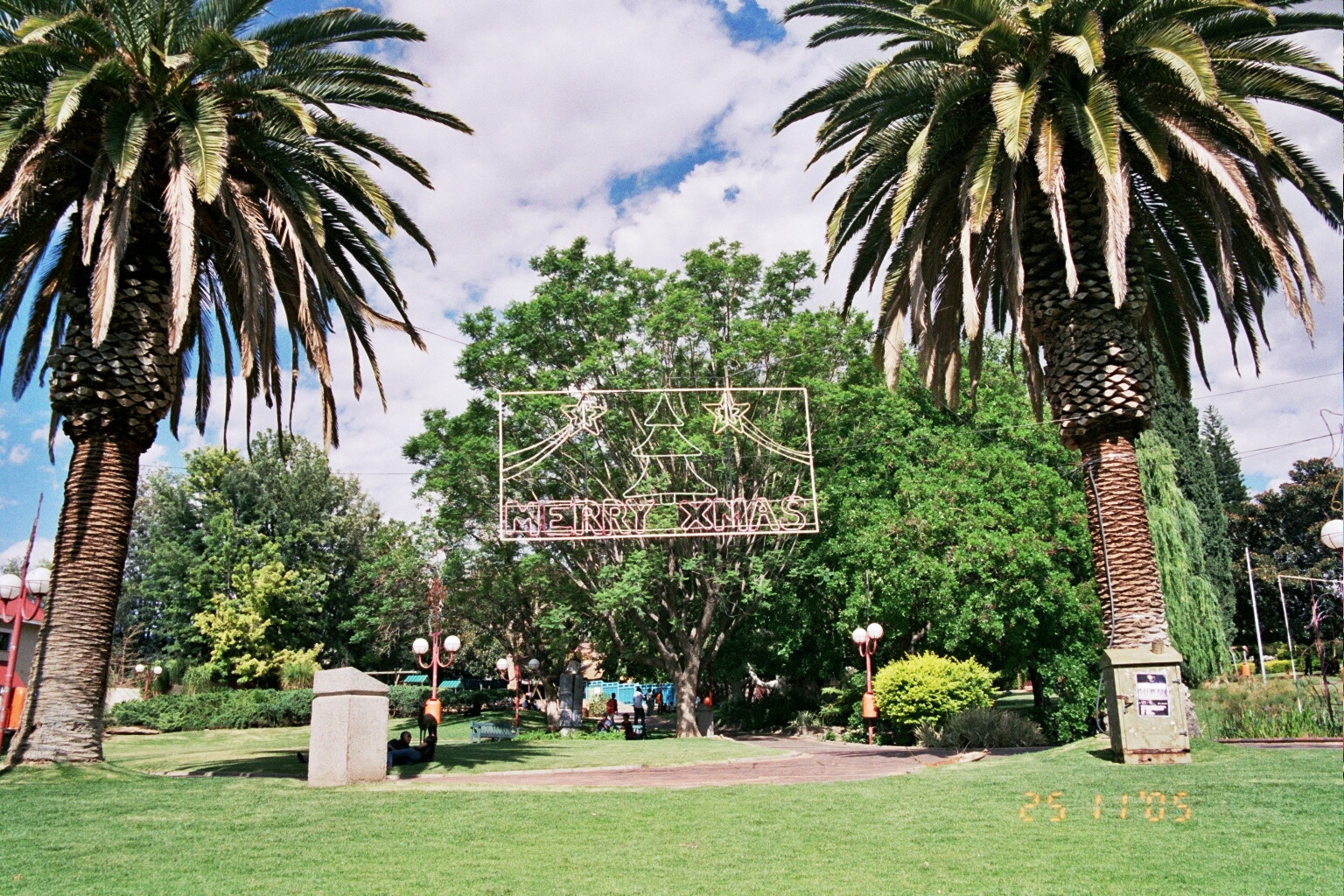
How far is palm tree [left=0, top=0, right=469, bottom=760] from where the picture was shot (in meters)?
12.2

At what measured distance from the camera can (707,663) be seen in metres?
30.8

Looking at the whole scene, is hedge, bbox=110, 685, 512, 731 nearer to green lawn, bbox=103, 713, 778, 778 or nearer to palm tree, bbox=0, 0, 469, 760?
green lawn, bbox=103, 713, 778, 778

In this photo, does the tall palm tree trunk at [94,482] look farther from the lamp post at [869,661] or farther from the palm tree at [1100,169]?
the lamp post at [869,661]

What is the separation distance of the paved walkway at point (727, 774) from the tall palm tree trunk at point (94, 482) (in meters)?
4.43

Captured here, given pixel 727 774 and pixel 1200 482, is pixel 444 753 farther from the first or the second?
pixel 1200 482

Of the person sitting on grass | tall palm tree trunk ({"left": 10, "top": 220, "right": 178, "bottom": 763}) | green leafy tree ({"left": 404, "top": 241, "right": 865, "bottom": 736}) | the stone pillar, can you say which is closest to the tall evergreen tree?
green leafy tree ({"left": 404, "top": 241, "right": 865, "bottom": 736})

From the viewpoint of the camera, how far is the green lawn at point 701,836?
6.80 meters

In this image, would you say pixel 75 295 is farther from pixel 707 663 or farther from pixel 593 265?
pixel 707 663

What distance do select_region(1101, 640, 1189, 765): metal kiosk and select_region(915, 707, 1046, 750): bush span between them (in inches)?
322

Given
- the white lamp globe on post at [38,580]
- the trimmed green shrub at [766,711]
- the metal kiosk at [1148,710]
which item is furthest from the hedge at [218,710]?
the metal kiosk at [1148,710]

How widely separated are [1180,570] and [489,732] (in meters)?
20.2

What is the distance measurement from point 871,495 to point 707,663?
836cm

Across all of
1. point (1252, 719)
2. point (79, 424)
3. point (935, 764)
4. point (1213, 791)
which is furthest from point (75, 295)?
point (1252, 719)

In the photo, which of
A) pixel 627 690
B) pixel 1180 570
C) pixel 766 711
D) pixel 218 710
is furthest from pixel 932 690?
pixel 627 690
